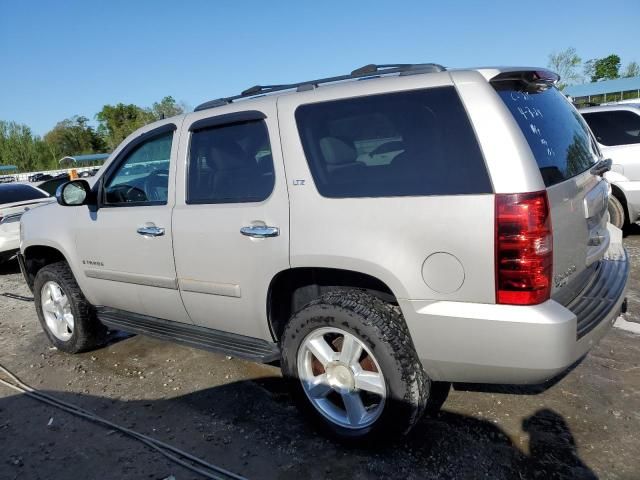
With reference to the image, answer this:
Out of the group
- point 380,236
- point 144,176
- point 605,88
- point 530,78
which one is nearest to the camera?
point 380,236

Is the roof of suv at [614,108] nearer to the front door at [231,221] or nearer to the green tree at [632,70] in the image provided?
the front door at [231,221]

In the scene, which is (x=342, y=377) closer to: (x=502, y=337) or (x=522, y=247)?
(x=502, y=337)

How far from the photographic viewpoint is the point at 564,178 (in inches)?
99.0

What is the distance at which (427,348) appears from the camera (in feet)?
8.07

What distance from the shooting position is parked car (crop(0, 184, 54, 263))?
8312 mm

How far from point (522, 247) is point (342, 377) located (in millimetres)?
1191

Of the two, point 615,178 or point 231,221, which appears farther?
point 615,178

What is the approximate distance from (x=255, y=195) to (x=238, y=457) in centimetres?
148

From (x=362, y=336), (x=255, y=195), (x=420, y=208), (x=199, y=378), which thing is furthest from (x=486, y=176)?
(x=199, y=378)

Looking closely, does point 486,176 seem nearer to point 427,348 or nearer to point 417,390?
point 427,348

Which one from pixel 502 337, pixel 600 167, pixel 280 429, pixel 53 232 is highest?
pixel 600 167

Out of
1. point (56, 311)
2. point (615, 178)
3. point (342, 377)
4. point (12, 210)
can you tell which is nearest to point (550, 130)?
point (342, 377)

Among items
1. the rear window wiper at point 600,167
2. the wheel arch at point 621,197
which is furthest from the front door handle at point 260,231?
the wheel arch at point 621,197

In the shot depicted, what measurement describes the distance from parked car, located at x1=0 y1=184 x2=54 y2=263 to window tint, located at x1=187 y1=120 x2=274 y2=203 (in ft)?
18.9
